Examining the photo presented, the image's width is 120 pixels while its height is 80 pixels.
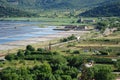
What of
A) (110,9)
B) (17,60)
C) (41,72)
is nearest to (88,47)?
(17,60)

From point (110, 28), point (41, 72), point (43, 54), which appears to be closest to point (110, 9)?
point (110, 28)

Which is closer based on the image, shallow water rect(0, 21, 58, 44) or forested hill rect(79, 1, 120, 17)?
shallow water rect(0, 21, 58, 44)

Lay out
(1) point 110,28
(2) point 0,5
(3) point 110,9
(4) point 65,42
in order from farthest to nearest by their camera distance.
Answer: (2) point 0,5
(3) point 110,9
(1) point 110,28
(4) point 65,42

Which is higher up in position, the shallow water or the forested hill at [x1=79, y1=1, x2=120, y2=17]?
the forested hill at [x1=79, y1=1, x2=120, y2=17]

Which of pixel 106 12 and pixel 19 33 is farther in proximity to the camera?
pixel 106 12

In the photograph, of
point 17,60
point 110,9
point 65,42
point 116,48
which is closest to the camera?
point 17,60

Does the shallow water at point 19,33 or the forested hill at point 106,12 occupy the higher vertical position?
the forested hill at point 106,12

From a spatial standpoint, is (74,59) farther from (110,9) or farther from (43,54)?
(110,9)

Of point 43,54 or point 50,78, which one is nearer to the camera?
point 50,78

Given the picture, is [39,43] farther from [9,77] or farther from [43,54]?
[9,77]

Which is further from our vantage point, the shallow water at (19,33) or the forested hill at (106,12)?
the forested hill at (106,12)

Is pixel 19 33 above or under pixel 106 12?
under
